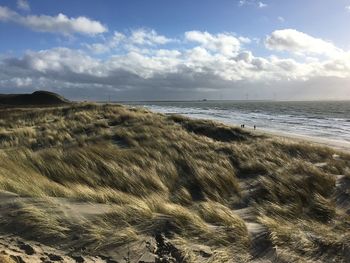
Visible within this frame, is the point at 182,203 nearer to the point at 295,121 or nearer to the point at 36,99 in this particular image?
the point at 295,121

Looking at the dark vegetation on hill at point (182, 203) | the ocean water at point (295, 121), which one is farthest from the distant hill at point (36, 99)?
the dark vegetation on hill at point (182, 203)

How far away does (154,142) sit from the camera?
572 inches

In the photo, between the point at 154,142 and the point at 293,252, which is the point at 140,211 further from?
the point at 154,142

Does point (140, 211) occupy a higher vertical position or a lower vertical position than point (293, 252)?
higher

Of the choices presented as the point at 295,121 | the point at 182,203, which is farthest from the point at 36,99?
the point at 182,203

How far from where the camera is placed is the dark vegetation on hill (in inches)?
231

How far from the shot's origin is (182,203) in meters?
8.16

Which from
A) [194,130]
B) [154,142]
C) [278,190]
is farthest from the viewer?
[194,130]

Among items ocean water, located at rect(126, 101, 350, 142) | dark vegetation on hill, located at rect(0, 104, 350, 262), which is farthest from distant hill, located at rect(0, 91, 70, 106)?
dark vegetation on hill, located at rect(0, 104, 350, 262)

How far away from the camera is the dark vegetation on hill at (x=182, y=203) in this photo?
19.2 feet

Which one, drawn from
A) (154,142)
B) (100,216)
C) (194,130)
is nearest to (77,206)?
(100,216)

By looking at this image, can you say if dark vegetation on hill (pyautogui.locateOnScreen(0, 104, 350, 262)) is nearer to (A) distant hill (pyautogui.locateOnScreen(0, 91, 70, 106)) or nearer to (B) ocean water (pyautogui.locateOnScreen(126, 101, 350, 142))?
(B) ocean water (pyautogui.locateOnScreen(126, 101, 350, 142))

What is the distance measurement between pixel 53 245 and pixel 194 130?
52.8 ft

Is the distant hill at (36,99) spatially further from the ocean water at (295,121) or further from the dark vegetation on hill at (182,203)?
the dark vegetation on hill at (182,203)
